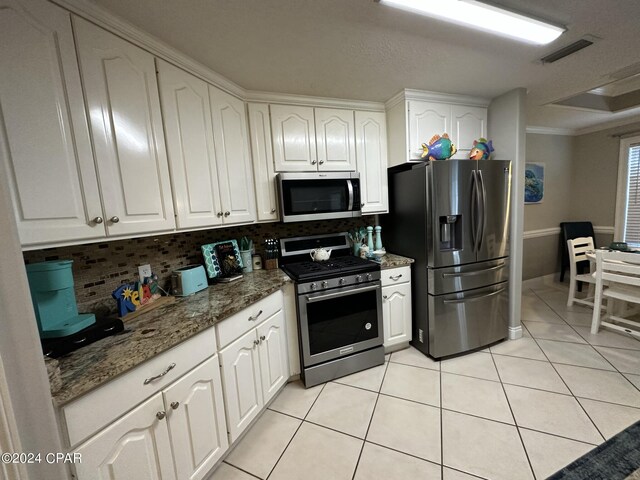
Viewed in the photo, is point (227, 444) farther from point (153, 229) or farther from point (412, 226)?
point (412, 226)

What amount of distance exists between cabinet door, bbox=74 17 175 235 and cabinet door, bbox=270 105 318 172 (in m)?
0.89

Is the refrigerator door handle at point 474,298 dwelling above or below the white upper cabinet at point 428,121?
below

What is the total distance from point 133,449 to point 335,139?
7.62 feet

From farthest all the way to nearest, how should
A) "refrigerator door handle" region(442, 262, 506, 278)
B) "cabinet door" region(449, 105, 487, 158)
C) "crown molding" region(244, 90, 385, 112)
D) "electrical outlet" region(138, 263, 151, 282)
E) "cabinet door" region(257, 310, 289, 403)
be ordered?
1. "cabinet door" region(449, 105, 487, 158)
2. "refrigerator door handle" region(442, 262, 506, 278)
3. "crown molding" region(244, 90, 385, 112)
4. "cabinet door" region(257, 310, 289, 403)
5. "electrical outlet" region(138, 263, 151, 282)

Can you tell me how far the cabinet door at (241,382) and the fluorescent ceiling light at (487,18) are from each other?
1918mm

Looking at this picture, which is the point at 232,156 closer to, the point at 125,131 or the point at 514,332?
the point at 125,131

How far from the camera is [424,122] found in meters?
2.22

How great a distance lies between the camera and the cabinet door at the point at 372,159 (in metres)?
2.34

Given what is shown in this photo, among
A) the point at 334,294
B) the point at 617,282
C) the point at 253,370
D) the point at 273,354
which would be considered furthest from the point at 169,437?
the point at 617,282

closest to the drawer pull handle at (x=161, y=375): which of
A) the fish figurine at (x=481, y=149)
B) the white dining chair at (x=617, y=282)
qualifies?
the fish figurine at (x=481, y=149)

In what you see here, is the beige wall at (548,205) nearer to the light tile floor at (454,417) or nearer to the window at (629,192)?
the window at (629,192)

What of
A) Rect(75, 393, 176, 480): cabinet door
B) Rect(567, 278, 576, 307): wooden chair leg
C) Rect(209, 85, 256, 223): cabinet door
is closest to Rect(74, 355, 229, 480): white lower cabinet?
Rect(75, 393, 176, 480): cabinet door

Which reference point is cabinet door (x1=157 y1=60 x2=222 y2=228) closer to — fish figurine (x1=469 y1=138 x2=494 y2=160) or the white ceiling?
the white ceiling

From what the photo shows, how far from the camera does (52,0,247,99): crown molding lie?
1.05 m
